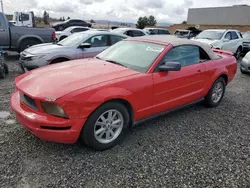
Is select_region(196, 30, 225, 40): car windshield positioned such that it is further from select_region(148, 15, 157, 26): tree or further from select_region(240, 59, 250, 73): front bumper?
select_region(148, 15, 157, 26): tree

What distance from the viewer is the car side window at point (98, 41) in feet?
23.2

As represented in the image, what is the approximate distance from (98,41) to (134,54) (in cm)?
370

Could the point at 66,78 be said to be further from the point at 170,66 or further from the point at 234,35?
the point at 234,35

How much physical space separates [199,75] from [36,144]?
9.81 ft

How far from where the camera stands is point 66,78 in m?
3.02

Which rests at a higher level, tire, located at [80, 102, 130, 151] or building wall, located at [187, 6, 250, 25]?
building wall, located at [187, 6, 250, 25]

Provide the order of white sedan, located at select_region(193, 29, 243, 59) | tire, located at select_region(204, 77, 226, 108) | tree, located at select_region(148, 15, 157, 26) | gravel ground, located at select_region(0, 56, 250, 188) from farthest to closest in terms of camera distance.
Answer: tree, located at select_region(148, 15, 157, 26) < white sedan, located at select_region(193, 29, 243, 59) < tire, located at select_region(204, 77, 226, 108) < gravel ground, located at select_region(0, 56, 250, 188)

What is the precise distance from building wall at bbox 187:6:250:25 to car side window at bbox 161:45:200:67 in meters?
47.0

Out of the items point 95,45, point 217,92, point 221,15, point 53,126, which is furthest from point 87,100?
point 221,15

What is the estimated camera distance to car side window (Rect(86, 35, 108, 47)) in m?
7.08

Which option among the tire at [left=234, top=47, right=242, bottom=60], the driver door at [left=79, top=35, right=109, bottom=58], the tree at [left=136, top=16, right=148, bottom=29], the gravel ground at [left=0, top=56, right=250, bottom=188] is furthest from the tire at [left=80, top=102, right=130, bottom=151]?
the tree at [left=136, top=16, right=148, bottom=29]

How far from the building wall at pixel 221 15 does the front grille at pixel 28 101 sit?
49.6 metres

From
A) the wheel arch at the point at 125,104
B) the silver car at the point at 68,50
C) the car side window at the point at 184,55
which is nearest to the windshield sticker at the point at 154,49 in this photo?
the car side window at the point at 184,55

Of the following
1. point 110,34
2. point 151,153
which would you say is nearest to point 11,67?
point 110,34
